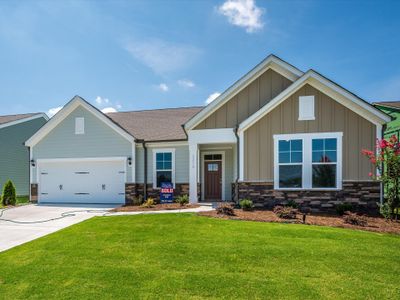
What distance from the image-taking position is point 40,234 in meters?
7.27

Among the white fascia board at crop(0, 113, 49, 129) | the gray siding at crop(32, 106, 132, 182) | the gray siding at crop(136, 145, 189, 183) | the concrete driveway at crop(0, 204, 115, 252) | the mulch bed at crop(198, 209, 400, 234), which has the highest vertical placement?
the white fascia board at crop(0, 113, 49, 129)

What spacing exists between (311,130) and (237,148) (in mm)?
2963

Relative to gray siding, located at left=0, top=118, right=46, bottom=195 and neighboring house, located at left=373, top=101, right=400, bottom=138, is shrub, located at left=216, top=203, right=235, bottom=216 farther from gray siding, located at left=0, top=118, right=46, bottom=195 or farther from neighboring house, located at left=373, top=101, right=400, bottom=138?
gray siding, located at left=0, top=118, right=46, bottom=195

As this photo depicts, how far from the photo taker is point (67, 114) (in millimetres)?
13656

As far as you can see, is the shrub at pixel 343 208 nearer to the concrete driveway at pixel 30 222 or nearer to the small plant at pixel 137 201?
the small plant at pixel 137 201


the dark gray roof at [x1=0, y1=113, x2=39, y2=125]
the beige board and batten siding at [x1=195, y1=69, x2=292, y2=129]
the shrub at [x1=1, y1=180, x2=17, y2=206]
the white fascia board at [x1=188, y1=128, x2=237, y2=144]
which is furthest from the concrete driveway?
the dark gray roof at [x1=0, y1=113, x2=39, y2=125]

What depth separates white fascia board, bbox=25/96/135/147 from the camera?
13007 millimetres

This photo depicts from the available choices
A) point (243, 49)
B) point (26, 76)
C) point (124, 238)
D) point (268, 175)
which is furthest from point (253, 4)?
point (26, 76)

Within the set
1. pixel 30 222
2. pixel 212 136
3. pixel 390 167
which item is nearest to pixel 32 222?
pixel 30 222

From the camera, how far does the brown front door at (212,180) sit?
12.9 meters

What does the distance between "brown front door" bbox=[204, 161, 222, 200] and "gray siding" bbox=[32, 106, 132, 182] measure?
3.88m

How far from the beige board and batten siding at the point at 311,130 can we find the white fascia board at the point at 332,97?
5.4 inches

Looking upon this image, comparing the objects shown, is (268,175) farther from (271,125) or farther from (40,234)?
(40,234)

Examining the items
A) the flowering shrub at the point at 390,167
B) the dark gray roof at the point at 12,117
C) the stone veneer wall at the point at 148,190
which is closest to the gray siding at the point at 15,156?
the dark gray roof at the point at 12,117
